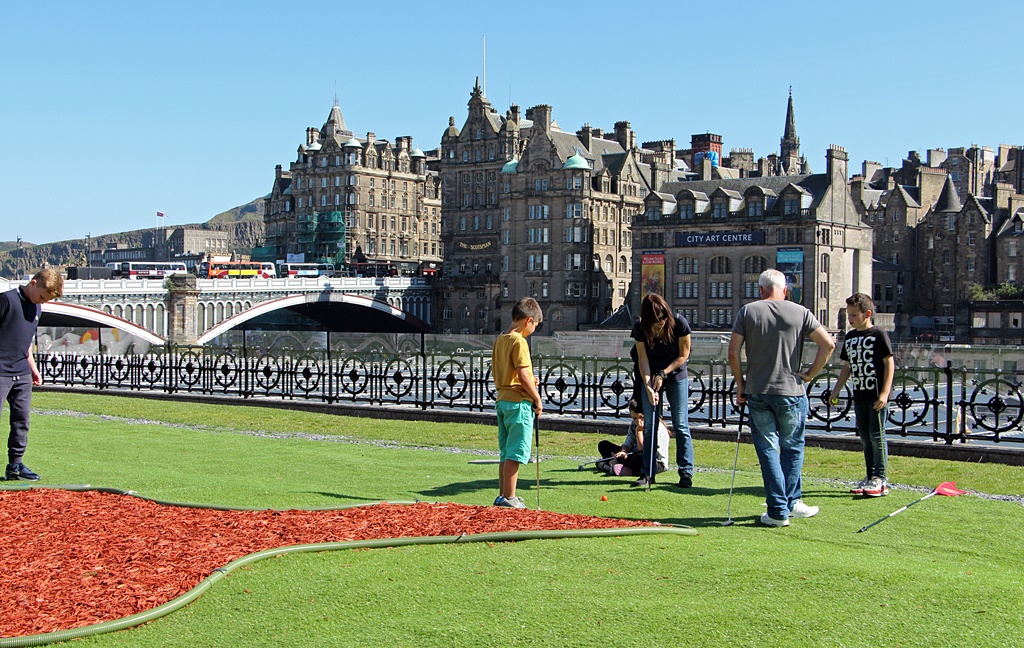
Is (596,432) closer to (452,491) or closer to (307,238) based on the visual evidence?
(452,491)

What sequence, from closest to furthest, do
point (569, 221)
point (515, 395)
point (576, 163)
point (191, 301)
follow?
1. point (515, 395)
2. point (191, 301)
3. point (576, 163)
4. point (569, 221)

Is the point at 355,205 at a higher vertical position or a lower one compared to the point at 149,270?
higher

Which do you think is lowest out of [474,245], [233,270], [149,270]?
[233,270]

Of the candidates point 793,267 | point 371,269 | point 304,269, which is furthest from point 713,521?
point 304,269

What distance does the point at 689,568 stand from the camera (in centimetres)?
775

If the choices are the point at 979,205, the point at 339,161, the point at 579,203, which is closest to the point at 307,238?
the point at 339,161

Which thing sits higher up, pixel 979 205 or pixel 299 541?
pixel 979 205

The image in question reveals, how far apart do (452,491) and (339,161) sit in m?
116

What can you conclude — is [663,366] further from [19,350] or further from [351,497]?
[19,350]

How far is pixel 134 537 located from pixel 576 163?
83852 mm

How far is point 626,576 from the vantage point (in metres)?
7.56

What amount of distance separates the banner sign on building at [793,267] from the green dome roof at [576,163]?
58.6ft

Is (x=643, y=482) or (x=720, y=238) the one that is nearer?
(x=643, y=482)

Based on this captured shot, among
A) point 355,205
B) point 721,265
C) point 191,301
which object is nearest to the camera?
point 191,301
